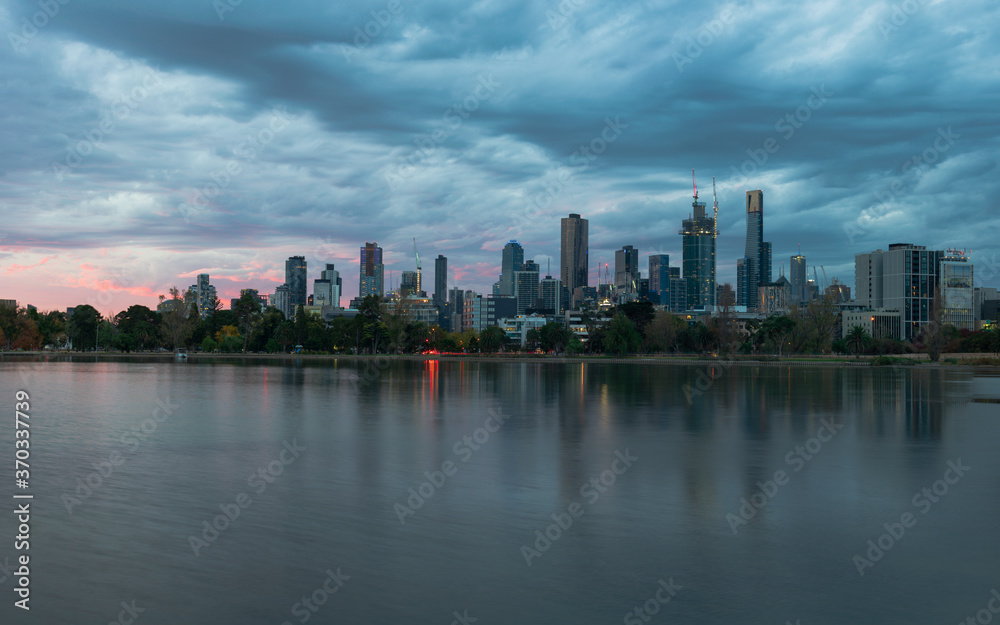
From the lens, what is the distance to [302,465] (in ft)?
89.2

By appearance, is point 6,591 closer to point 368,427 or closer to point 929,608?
point 929,608

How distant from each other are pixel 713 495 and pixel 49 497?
19054 millimetres

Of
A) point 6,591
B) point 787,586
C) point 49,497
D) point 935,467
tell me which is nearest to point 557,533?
point 787,586

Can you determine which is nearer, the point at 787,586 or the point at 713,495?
the point at 787,586

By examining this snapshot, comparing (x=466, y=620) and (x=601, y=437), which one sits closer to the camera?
(x=466, y=620)

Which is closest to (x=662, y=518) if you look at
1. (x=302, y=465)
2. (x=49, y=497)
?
(x=302, y=465)

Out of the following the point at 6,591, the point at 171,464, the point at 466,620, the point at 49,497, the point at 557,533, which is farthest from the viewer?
the point at 171,464

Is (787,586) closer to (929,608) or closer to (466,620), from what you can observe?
(929,608)

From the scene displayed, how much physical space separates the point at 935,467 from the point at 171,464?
27513mm

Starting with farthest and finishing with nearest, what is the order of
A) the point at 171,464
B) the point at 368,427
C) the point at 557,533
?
the point at 368,427 → the point at 171,464 → the point at 557,533

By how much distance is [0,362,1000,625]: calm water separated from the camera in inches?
533

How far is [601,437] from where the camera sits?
35.0 metres

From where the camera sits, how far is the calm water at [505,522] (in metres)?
13.5

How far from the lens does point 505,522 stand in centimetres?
1891
